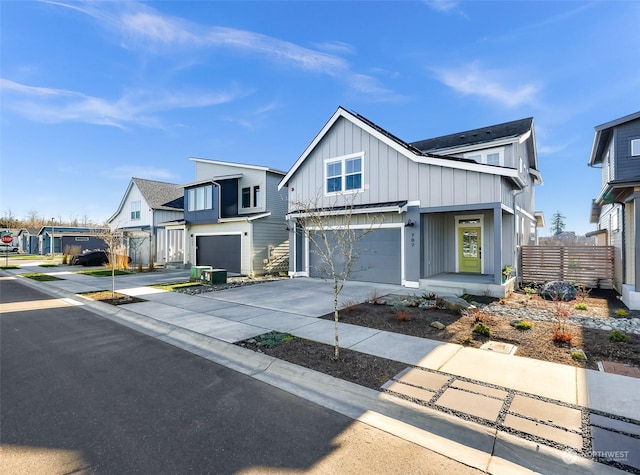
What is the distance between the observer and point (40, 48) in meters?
12.4

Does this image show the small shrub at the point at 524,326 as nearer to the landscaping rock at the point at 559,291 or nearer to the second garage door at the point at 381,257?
the landscaping rock at the point at 559,291

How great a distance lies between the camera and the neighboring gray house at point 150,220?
2388cm

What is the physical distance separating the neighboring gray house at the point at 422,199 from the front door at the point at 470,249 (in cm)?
4

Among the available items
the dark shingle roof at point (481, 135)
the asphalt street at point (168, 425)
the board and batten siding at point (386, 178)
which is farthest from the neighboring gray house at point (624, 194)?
the asphalt street at point (168, 425)

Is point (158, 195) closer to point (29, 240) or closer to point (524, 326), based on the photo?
point (524, 326)

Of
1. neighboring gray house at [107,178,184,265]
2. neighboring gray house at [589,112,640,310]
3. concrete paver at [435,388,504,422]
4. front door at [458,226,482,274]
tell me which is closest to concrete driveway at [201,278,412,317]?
front door at [458,226,482,274]

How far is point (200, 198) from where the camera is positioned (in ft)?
66.6

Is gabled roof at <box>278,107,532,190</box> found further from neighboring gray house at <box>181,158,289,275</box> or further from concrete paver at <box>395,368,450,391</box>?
concrete paver at <box>395,368,450,391</box>

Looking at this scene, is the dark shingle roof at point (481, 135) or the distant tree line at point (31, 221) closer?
the dark shingle roof at point (481, 135)

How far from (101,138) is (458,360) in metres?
29.1

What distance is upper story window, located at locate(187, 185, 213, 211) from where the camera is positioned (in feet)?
64.6

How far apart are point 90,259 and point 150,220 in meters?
6.00

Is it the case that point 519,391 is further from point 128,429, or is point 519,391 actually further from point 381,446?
point 128,429

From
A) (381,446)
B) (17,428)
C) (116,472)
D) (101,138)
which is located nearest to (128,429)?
(116,472)
